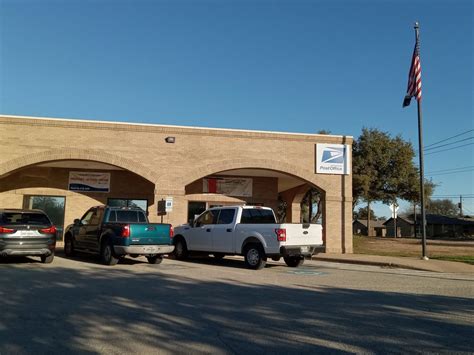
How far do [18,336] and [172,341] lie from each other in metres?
2.02

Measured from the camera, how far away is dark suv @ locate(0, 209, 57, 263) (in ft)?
44.1

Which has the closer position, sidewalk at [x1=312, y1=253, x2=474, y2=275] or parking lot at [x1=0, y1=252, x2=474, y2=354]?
parking lot at [x1=0, y1=252, x2=474, y2=354]

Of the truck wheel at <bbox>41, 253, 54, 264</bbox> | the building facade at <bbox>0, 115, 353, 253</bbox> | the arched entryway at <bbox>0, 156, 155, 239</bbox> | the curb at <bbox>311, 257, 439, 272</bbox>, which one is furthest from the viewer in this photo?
the arched entryway at <bbox>0, 156, 155, 239</bbox>

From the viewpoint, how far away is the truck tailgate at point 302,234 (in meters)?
14.4

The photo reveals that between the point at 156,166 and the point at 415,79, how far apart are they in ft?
38.6

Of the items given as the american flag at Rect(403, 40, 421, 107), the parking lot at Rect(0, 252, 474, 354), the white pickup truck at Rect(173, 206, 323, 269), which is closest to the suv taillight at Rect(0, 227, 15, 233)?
→ the parking lot at Rect(0, 252, 474, 354)

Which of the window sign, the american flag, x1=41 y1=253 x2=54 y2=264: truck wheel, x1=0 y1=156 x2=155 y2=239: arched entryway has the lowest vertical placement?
x1=41 y1=253 x2=54 y2=264: truck wheel

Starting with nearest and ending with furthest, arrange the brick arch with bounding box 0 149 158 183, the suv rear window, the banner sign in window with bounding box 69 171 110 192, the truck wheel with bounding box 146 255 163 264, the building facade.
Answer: the suv rear window, the truck wheel with bounding box 146 255 163 264, the brick arch with bounding box 0 149 158 183, the building facade, the banner sign in window with bounding box 69 171 110 192

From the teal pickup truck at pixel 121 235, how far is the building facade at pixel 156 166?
5.18 m

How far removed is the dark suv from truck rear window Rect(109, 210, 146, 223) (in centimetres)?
195

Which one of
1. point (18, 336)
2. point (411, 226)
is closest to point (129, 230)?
point (18, 336)

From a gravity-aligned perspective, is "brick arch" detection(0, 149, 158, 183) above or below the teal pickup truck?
above

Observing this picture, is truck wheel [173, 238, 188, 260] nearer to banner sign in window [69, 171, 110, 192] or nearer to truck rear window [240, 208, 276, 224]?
truck rear window [240, 208, 276, 224]

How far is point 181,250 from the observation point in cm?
1767
